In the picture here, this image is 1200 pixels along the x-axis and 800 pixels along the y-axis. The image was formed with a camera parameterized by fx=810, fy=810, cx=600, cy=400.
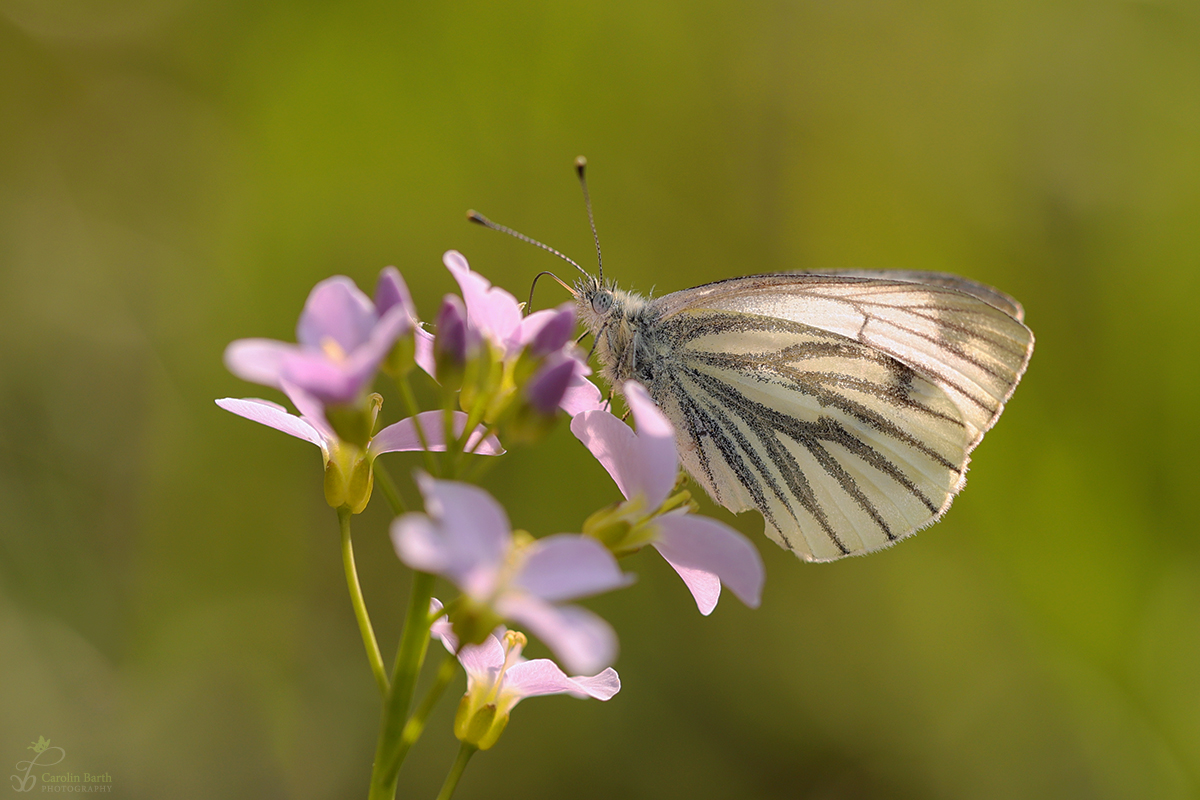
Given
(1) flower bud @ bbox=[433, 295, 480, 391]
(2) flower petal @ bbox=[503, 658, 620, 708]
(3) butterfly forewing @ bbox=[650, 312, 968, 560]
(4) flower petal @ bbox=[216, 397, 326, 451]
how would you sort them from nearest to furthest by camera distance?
(1) flower bud @ bbox=[433, 295, 480, 391]
(4) flower petal @ bbox=[216, 397, 326, 451]
(2) flower petal @ bbox=[503, 658, 620, 708]
(3) butterfly forewing @ bbox=[650, 312, 968, 560]

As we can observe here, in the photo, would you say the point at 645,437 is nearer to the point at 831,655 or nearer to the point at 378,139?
the point at 831,655

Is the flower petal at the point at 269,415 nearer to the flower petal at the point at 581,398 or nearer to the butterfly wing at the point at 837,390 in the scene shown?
the flower petal at the point at 581,398

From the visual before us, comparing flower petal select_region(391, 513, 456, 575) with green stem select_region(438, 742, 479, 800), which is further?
green stem select_region(438, 742, 479, 800)

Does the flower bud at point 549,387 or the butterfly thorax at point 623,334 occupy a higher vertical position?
the butterfly thorax at point 623,334

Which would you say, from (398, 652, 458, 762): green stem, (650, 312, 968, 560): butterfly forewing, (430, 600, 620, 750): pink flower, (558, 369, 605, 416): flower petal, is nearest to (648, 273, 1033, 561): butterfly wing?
(650, 312, 968, 560): butterfly forewing

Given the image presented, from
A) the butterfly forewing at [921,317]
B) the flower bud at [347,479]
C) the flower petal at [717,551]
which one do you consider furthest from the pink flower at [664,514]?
the butterfly forewing at [921,317]

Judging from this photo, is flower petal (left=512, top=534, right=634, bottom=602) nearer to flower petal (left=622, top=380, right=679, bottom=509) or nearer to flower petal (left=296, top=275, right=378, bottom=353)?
flower petal (left=622, top=380, right=679, bottom=509)

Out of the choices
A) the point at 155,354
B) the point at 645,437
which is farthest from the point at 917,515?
the point at 155,354
